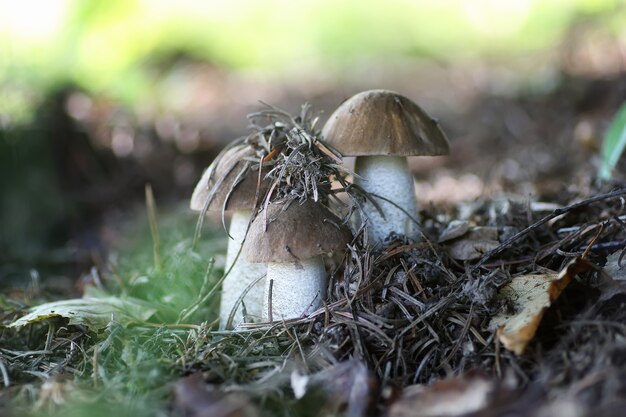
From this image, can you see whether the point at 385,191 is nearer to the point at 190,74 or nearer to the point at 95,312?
the point at 95,312

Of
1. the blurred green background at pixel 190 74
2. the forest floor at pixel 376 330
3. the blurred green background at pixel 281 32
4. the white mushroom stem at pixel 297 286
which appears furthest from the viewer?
the blurred green background at pixel 281 32

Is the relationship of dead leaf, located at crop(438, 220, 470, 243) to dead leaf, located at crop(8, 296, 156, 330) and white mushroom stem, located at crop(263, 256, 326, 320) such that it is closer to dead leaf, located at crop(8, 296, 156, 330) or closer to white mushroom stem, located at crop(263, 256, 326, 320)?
white mushroom stem, located at crop(263, 256, 326, 320)

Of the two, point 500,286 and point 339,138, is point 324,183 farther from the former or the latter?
point 500,286

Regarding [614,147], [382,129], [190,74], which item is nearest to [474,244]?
[382,129]

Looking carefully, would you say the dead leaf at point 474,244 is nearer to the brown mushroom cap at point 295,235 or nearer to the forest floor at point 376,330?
the forest floor at point 376,330

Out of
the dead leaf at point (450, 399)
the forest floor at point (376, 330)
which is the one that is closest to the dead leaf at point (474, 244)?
the forest floor at point (376, 330)
